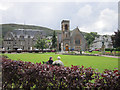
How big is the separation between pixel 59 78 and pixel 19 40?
73.8 m

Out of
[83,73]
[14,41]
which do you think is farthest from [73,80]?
[14,41]

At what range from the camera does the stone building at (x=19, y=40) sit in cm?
7224

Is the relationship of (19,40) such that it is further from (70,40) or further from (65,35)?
(70,40)

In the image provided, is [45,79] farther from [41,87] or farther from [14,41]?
[14,41]

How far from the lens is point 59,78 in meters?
4.87

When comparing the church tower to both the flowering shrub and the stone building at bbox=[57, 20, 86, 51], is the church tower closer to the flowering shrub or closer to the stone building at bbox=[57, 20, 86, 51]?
the stone building at bbox=[57, 20, 86, 51]

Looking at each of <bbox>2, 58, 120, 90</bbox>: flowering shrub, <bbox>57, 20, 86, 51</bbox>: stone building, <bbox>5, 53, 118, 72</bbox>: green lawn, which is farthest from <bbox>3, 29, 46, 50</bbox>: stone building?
<bbox>2, 58, 120, 90</bbox>: flowering shrub

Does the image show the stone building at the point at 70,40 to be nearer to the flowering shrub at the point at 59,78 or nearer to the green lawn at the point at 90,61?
the green lawn at the point at 90,61

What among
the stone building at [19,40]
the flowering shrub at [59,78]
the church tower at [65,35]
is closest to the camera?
the flowering shrub at [59,78]

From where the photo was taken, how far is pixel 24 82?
540 cm

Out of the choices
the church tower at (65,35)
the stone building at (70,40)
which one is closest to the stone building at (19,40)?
the church tower at (65,35)

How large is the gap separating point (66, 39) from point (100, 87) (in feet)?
194

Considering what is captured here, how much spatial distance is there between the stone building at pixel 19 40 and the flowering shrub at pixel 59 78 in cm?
6903

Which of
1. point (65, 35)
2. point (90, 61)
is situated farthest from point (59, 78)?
point (65, 35)
